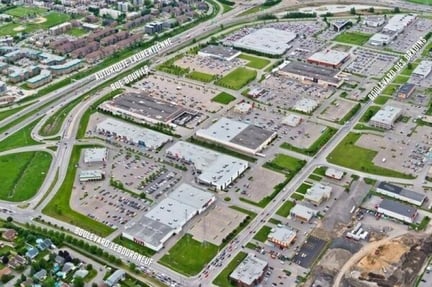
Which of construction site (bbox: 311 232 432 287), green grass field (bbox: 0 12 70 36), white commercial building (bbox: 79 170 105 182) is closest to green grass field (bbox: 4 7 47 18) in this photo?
green grass field (bbox: 0 12 70 36)

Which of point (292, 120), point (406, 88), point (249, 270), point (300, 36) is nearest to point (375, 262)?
point (249, 270)

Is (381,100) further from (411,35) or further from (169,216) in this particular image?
(169,216)

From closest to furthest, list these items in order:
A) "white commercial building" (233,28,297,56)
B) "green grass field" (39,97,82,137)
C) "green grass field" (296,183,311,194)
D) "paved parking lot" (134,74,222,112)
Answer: "green grass field" (296,183,311,194)
"green grass field" (39,97,82,137)
"paved parking lot" (134,74,222,112)
"white commercial building" (233,28,297,56)

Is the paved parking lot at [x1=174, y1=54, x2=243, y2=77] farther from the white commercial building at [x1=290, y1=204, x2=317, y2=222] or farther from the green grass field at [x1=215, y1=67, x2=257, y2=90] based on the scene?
the white commercial building at [x1=290, y1=204, x2=317, y2=222]

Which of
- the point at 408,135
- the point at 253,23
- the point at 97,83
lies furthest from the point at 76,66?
the point at 408,135

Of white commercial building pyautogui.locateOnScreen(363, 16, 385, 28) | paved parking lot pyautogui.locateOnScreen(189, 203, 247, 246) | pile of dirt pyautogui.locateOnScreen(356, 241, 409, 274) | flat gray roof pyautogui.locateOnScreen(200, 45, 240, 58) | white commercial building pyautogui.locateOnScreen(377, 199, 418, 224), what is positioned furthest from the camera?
white commercial building pyautogui.locateOnScreen(363, 16, 385, 28)

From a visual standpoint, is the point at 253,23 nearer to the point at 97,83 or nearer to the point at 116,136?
the point at 97,83
